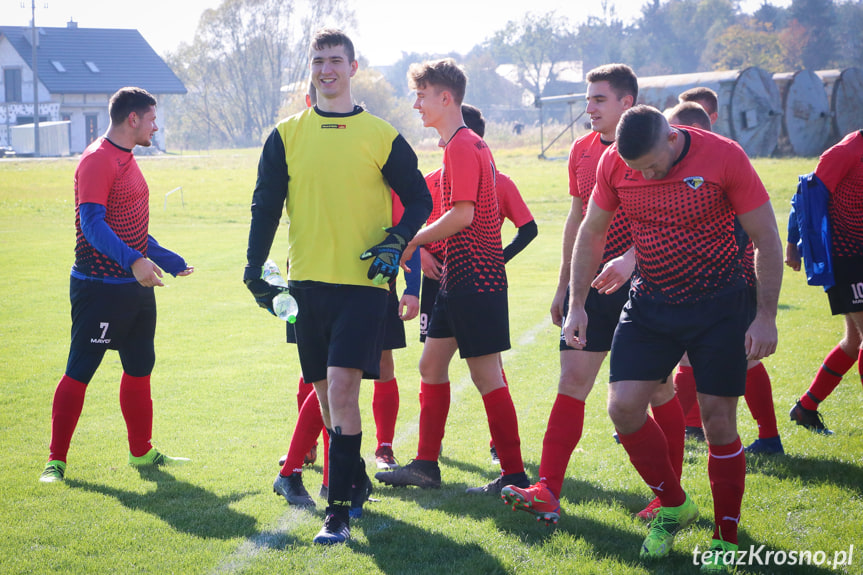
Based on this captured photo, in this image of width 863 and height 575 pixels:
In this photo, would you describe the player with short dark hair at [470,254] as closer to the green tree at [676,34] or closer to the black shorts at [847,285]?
the black shorts at [847,285]

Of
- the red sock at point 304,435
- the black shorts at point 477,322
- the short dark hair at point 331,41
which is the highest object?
the short dark hair at point 331,41

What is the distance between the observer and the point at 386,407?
17.5ft

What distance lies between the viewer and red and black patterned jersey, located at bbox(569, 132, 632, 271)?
4.45 metres

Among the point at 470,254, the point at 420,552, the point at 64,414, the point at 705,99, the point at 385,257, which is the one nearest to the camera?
the point at 420,552

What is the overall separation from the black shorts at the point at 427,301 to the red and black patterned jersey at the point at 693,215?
156 centimetres

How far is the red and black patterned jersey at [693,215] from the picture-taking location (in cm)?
349

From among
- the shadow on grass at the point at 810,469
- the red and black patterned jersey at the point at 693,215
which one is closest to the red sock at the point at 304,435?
the red and black patterned jersey at the point at 693,215

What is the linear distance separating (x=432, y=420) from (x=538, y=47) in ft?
332

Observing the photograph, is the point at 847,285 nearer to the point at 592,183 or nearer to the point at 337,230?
the point at 592,183

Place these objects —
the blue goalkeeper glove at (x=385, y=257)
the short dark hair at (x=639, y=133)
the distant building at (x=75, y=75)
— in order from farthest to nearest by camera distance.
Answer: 1. the distant building at (x=75, y=75)
2. the blue goalkeeper glove at (x=385, y=257)
3. the short dark hair at (x=639, y=133)

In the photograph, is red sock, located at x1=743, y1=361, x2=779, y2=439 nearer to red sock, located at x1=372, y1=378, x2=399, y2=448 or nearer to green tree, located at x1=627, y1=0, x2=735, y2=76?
red sock, located at x1=372, y1=378, x2=399, y2=448

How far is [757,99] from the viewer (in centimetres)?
3466

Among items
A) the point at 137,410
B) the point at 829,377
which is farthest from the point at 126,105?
the point at 829,377

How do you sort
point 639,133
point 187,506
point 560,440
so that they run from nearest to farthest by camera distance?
1. point 639,133
2. point 560,440
3. point 187,506
